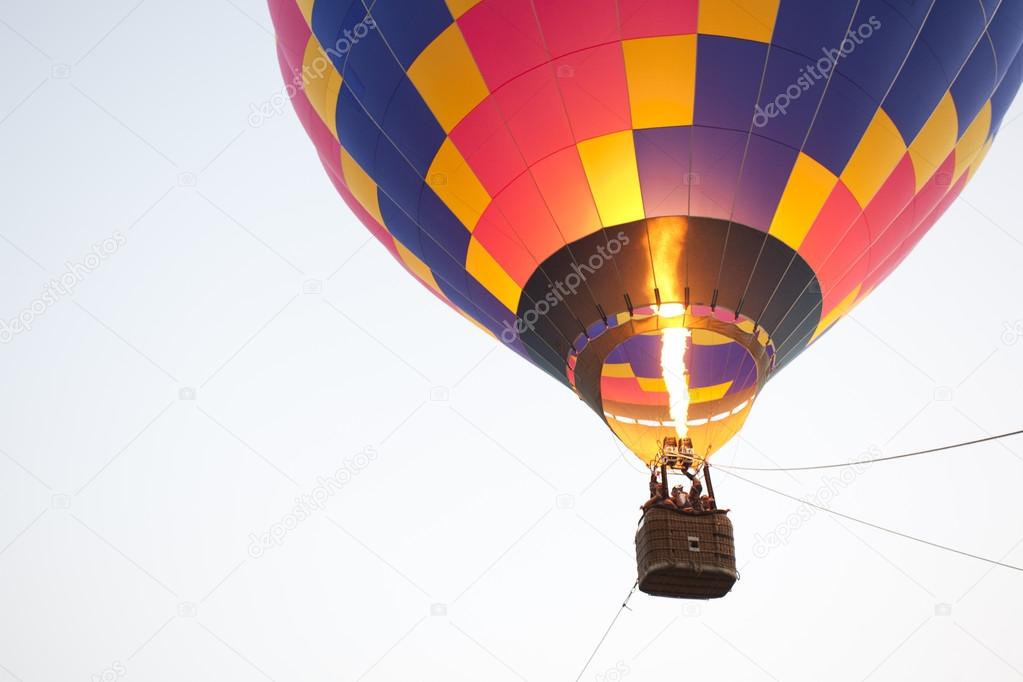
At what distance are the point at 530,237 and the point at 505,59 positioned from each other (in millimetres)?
846

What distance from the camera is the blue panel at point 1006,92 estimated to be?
17.2 feet

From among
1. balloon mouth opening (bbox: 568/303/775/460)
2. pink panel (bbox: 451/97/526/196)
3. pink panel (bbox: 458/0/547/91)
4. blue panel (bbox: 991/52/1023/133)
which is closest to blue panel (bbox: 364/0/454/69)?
pink panel (bbox: 458/0/547/91)

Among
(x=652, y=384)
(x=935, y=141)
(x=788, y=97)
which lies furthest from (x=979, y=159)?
(x=652, y=384)

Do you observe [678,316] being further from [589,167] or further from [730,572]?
[730,572]

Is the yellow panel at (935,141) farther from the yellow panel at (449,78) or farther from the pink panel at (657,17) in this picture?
the yellow panel at (449,78)

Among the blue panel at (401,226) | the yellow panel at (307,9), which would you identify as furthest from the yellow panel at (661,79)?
the yellow panel at (307,9)

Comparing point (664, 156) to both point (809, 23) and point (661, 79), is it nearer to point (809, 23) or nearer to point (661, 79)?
point (661, 79)

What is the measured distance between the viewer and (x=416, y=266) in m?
5.79

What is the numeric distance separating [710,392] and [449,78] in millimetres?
2082

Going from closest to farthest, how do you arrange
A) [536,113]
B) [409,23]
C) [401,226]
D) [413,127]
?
1. [536,113]
2. [409,23]
3. [413,127]
4. [401,226]

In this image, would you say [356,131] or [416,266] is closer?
[356,131]

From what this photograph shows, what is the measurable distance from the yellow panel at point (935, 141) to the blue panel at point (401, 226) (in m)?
2.66

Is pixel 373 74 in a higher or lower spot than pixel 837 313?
lower

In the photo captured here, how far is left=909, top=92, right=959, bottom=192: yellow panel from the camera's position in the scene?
15.7 ft
